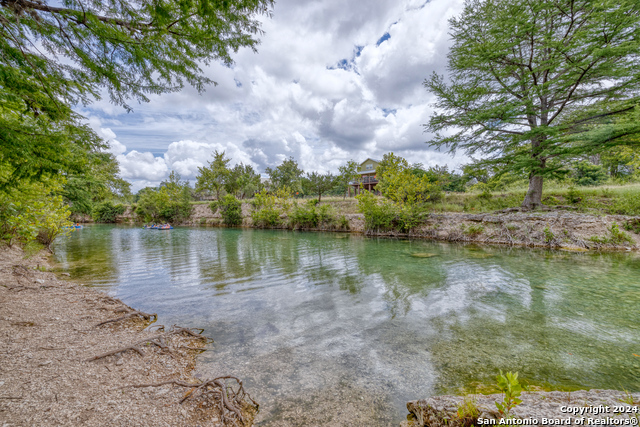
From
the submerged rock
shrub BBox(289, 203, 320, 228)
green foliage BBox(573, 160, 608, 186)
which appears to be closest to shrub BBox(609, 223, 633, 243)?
green foliage BBox(573, 160, 608, 186)

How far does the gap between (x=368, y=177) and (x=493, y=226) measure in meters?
27.4

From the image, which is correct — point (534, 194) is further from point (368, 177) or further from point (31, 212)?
point (368, 177)

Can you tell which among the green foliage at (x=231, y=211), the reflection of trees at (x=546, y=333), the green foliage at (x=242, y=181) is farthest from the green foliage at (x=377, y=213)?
the green foliage at (x=242, y=181)

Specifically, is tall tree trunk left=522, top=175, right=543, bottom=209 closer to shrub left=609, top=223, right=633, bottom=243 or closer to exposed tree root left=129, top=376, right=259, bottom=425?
shrub left=609, top=223, right=633, bottom=243

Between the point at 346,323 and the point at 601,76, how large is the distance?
20.3 metres

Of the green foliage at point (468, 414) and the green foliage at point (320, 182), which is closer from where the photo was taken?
the green foliage at point (468, 414)

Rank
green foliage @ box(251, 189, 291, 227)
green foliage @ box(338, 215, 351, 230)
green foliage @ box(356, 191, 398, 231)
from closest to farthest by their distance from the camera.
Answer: green foliage @ box(356, 191, 398, 231) → green foliage @ box(338, 215, 351, 230) → green foliage @ box(251, 189, 291, 227)

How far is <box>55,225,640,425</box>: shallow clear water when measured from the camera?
3145mm

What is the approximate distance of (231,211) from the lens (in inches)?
1423

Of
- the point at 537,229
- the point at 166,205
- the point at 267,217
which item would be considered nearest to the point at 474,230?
the point at 537,229

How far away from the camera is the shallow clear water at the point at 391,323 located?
3.14m

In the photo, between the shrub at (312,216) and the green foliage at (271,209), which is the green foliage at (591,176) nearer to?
the shrub at (312,216)

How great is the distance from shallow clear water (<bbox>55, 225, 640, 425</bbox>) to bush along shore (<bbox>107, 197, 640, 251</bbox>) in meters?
2.74

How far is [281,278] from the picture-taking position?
8445 millimetres
